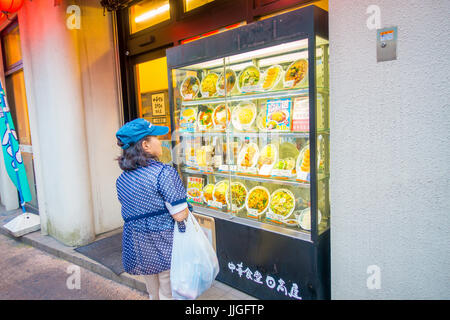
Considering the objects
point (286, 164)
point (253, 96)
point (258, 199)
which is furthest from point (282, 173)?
point (253, 96)

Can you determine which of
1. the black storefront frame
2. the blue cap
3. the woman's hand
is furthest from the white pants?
the black storefront frame

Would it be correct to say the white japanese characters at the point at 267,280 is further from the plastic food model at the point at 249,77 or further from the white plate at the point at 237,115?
the plastic food model at the point at 249,77

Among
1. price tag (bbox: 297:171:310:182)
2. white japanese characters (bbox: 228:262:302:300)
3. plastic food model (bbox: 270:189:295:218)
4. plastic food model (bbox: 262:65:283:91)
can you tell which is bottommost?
white japanese characters (bbox: 228:262:302:300)

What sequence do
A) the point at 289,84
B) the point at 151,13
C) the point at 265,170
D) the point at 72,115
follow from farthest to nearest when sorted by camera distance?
the point at 151,13
the point at 72,115
the point at 265,170
the point at 289,84

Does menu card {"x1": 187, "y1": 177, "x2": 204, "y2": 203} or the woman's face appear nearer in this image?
the woman's face

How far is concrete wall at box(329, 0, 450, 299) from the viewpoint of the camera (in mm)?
2088

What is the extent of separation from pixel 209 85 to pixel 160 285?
2.14 m

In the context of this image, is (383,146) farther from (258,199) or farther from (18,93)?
(18,93)

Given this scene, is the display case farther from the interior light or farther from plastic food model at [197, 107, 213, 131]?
the interior light

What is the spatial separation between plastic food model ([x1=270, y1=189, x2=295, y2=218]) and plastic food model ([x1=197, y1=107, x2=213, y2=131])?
1.08 metres

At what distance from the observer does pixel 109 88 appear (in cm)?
500

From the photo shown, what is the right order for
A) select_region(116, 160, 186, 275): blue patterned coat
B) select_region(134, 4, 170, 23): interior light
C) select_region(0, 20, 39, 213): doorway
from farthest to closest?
select_region(0, 20, 39, 213): doorway
select_region(134, 4, 170, 23): interior light
select_region(116, 160, 186, 275): blue patterned coat

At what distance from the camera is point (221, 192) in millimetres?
3465

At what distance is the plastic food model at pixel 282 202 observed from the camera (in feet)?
9.69
